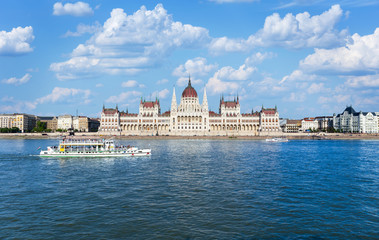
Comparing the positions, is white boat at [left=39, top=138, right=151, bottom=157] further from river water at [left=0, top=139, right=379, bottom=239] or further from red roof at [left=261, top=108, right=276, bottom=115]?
red roof at [left=261, top=108, right=276, bottom=115]

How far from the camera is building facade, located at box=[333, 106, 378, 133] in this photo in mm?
172500

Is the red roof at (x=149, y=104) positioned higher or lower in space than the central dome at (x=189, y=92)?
lower

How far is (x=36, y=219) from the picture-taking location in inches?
772

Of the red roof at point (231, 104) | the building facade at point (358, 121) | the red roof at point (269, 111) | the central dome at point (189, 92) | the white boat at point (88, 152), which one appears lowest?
the white boat at point (88, 152)

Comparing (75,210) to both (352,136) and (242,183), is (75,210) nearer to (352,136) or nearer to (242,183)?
(242,183)

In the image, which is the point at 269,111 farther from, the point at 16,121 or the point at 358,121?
the point at 16,121

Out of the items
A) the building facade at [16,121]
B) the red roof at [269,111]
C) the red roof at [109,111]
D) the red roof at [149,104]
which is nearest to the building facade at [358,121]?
the red roof at [269,111]

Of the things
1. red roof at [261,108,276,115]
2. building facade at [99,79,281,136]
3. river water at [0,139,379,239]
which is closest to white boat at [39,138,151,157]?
river water at [0,139,379,239]

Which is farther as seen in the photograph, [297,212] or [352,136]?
[352,136]

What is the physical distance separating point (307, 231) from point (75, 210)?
45.6 feet

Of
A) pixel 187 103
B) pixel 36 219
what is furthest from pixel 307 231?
pixel 187 103

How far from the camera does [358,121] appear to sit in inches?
6860

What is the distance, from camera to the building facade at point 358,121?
566 feet

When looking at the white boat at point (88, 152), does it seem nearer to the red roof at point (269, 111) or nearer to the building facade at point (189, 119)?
the building facade at point (189, 119)
